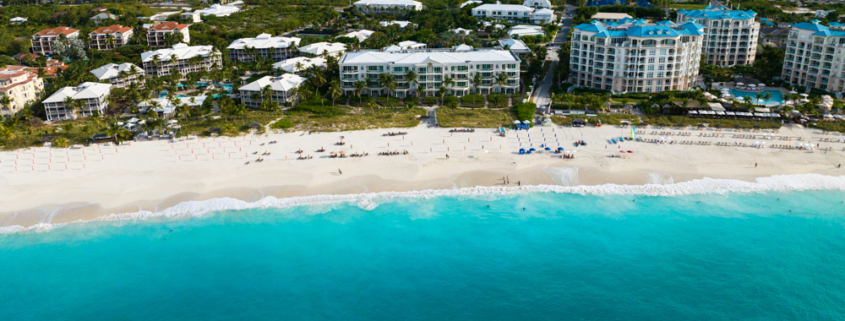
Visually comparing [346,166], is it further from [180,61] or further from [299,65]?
[180,61]

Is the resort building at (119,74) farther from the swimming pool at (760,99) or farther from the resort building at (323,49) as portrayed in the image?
the swimming pool at (760,99)

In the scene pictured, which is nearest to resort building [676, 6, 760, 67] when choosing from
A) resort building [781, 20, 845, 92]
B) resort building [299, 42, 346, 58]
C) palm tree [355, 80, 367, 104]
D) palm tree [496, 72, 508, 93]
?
resort building [781, 20, 845, 92]

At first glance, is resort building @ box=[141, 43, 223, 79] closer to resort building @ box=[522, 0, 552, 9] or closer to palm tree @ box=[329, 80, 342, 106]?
palm tree @ box=[329, 80, 342, 106]

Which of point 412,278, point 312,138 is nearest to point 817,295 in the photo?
point 412,278

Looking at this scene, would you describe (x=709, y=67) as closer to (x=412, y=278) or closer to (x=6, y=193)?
(x=412, y=278)

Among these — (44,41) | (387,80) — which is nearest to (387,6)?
(44,41)

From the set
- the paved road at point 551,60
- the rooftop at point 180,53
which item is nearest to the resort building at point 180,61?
the rooftop at point 180,53
